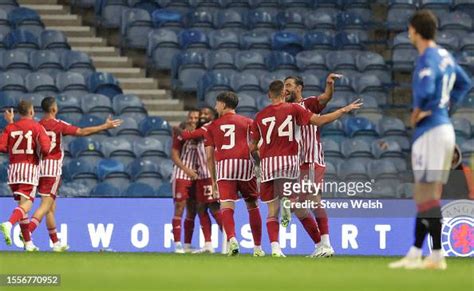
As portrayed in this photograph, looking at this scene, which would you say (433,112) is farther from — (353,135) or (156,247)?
(353,135)

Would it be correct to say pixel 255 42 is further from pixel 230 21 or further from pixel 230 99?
pixel 230 99

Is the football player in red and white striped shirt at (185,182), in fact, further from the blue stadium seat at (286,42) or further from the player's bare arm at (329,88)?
the blue stadium seat at (286,42)

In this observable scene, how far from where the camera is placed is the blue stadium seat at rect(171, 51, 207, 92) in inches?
816

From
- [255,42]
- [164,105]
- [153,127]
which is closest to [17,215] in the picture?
[153,127]

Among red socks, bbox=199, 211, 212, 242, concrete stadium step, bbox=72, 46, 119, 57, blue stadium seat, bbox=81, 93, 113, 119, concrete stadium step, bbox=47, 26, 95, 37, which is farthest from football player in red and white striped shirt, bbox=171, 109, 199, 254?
concrete stadium step, bbox=47, 26, 95, 37

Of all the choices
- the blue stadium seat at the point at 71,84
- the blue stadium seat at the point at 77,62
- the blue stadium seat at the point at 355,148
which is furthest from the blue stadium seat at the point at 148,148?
the blue stadium seat at the point at 355,148

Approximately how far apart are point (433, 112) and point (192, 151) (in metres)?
8.24

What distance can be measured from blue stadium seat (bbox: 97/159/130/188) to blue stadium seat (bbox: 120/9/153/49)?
3.82 m

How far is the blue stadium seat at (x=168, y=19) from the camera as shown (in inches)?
859

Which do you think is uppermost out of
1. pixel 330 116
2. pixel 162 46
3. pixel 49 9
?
pixel 49 9

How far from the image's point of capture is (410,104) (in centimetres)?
2112

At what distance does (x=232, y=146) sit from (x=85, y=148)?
4.57 metres

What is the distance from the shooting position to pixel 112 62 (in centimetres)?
2200

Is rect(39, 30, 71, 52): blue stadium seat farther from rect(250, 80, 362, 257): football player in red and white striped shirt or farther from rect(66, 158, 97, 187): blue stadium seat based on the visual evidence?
rect(250, 80, 362, 257): football player in red and white striped shirt
